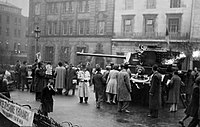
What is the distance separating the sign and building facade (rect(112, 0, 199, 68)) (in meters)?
27.9

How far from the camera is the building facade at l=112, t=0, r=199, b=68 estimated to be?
116 ft

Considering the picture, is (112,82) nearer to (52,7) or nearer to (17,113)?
(17,113)

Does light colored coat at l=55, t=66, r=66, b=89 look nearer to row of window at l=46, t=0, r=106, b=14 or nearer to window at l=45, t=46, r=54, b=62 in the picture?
row of window at l=46, t=0, r=106, b=14

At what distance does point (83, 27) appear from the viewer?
44625 mm

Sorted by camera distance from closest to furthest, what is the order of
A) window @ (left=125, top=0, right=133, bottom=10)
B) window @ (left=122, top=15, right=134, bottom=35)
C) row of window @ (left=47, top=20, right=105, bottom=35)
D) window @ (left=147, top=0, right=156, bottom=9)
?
window @ (left=147, top=0, right=156, bottom=9)
window @ (left=122, top=15, right=134, bottom=35)
window @ (left=125, top=0, right=133, bottom=10)
row of window @ (left=47, top=20, right=105, bottom=35)

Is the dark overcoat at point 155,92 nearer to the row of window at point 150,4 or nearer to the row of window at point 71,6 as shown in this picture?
the row of window at point 150,4

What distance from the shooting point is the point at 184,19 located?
35344 millimetres

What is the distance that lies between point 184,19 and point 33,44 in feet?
84.2

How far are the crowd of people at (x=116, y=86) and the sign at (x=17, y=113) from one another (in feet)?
4.94

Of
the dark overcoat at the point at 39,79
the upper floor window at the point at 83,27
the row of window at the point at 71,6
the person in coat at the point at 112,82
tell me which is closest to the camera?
the person in coat at the point at 112,82

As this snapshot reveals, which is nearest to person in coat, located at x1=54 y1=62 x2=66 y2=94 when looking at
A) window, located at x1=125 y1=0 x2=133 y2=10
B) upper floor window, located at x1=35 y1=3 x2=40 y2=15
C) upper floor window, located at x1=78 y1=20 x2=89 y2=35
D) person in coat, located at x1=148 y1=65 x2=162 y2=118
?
person in coat, located at x1=148 y1=65 x2=162 y2=118

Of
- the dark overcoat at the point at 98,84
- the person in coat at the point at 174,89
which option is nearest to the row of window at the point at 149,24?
the person in coat at the point at 174,89

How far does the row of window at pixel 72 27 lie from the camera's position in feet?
140

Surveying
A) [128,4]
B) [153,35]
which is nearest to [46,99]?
[153,35]
